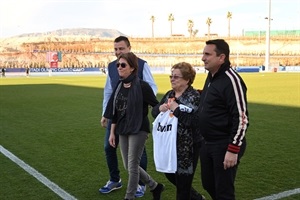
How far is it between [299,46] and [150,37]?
40254 mm

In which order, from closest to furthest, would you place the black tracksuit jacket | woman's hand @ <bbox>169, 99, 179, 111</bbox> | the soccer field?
the black tracksuit jacket, woman's hand @ <bbox>169, 99, 179, 111</bbox>, the soccer field

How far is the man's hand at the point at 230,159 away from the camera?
3354 millimetres

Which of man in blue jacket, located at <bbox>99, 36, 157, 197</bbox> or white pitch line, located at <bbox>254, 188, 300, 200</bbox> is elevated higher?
man in blue jacket, located at <bbox>99, 36, 157, 197</bbox>

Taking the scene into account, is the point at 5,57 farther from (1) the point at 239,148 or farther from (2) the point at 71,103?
(1) the point at 239,148

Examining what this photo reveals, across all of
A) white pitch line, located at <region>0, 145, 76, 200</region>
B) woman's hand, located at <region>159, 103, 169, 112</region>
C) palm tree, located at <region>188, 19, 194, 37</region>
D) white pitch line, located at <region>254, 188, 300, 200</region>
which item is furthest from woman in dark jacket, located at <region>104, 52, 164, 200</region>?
palm tree, located at <region>188, 19, 194, 37</region>

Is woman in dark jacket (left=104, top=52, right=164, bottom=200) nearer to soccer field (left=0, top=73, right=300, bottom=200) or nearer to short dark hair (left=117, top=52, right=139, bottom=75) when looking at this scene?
short dark hair (left=117, top=52, right=139, bottom=75)

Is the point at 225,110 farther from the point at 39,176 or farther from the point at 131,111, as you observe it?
the point at 39,176

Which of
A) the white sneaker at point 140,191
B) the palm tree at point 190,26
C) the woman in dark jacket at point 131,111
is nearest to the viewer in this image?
the woman in dark jacket at point 131,111

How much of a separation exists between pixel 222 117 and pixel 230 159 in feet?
1.21

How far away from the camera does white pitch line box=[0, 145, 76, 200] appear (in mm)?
5082

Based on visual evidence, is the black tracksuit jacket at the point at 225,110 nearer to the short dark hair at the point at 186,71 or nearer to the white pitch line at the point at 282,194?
the short dark hair at the point at 186,71

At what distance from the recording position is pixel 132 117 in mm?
4320

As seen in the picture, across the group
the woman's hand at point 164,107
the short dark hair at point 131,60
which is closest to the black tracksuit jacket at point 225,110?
Answer: the woman's hand at point 164,107

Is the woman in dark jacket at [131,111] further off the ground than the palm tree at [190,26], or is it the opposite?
the palm tree at [190,26]
